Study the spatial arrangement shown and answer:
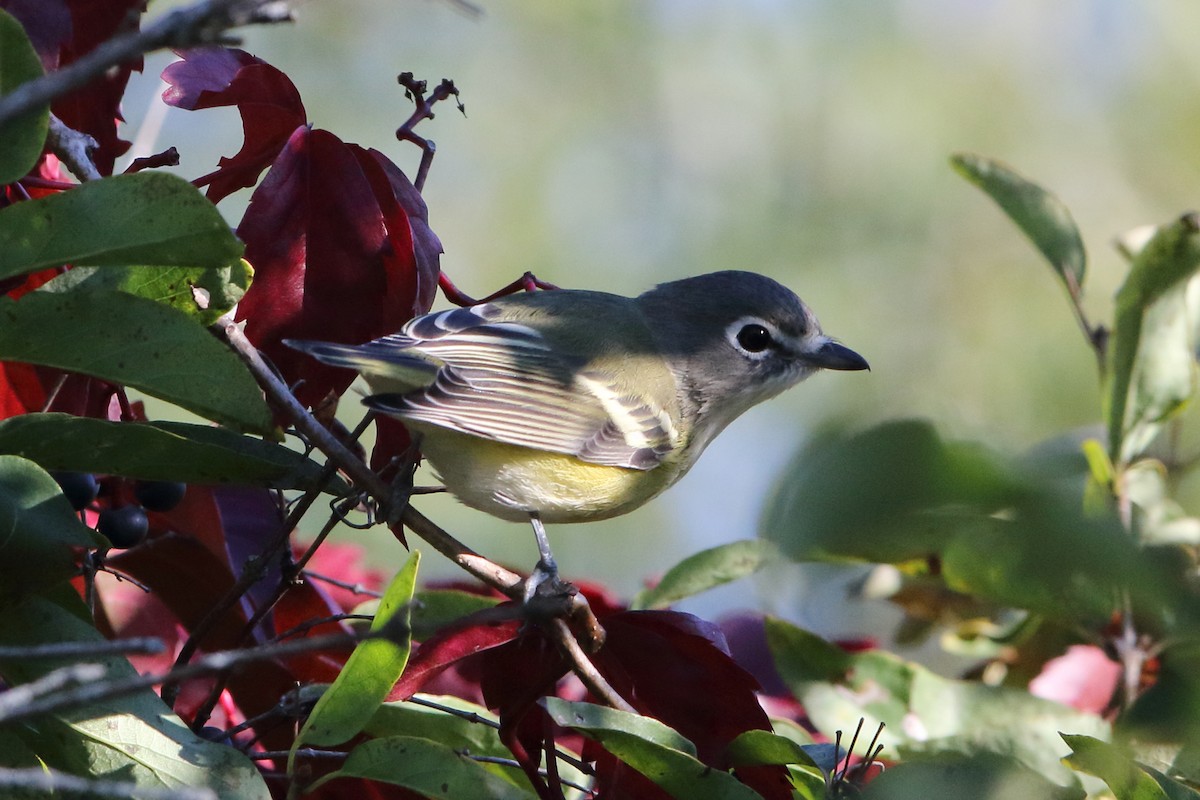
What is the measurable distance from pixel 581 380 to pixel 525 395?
0.24 metres

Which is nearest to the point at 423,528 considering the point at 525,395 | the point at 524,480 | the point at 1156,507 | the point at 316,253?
the point at 316,253

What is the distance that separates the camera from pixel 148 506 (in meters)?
1.70

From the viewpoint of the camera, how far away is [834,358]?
3.00 meters

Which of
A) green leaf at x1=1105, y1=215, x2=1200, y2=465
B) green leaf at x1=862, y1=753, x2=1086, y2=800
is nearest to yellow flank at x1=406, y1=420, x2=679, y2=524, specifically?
green leaf at x1=1105, y1=215, x2=1200, y2=465

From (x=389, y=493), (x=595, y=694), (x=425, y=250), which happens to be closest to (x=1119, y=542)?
(x=595, y=694)

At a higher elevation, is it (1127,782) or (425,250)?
(425,250)

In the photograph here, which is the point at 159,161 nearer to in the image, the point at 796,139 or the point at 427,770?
the point at 427,770

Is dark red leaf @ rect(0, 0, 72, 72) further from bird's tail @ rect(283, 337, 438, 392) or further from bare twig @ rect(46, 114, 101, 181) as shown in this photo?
bird's tail @ rect(283, 337, 438, 392)

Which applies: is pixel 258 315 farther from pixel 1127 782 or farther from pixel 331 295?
pixel 1127 782

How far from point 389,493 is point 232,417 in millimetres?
263

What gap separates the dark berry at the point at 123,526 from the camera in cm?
166

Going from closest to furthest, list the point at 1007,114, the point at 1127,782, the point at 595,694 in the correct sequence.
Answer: the point at 1127,782
the point at 595,694
the point at 1007,114

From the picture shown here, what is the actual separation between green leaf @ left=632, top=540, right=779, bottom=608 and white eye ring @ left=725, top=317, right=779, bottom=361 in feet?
3.49

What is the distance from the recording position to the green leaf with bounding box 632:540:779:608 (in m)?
2.04
